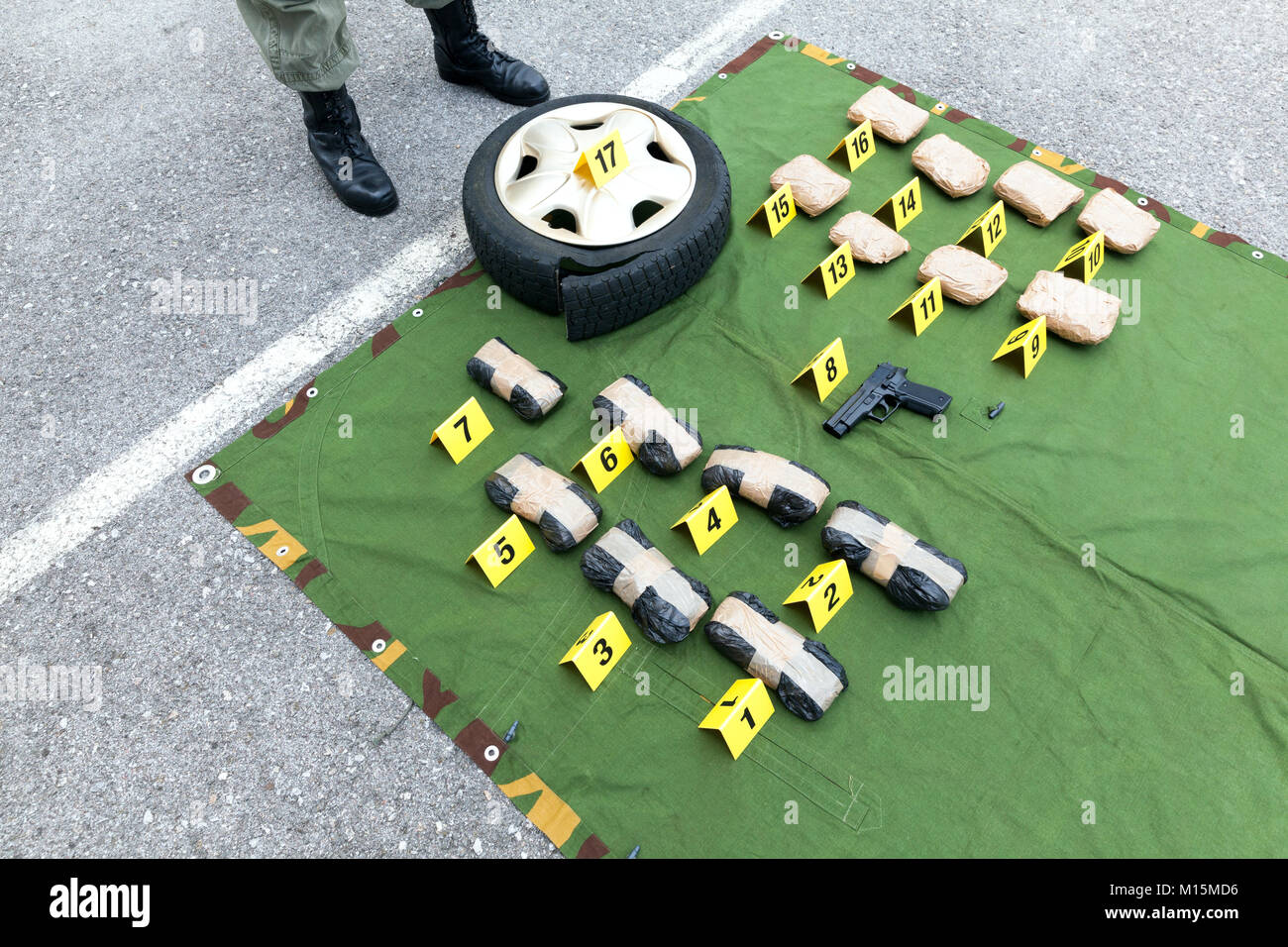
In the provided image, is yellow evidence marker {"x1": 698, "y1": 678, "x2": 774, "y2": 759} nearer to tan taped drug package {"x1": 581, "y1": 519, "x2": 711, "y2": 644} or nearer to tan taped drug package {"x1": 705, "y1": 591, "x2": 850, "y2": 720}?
tan taped drug package {"x1": 705, "y1": 591, "x2": 850, "y2": 720}

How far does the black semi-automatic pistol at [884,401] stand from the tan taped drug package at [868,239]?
638 millimetres

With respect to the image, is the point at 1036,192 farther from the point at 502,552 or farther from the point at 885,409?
the point at 502,552

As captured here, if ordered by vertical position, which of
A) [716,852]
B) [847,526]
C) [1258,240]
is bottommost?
[716,852]

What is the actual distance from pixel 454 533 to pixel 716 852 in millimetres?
1370

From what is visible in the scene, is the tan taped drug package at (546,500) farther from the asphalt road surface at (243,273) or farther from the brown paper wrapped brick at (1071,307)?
the brown paper wrapped brick at (1071,307)

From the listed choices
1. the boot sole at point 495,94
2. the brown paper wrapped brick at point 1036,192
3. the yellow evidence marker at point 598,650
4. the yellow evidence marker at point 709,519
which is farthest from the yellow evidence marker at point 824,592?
the boot sole at point 495,94

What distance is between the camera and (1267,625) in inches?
115

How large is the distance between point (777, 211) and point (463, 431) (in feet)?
5.69

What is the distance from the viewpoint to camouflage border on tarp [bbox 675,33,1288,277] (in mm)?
3908

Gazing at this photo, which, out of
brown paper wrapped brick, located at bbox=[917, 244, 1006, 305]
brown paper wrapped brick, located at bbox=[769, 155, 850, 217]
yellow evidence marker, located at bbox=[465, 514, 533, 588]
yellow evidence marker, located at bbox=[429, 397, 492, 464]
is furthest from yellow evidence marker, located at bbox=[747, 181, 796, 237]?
yellow evidence marker, located at bbox=[465, 514, 533, 588]

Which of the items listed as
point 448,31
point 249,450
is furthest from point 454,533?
point 448,31

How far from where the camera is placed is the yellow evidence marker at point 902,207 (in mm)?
3875

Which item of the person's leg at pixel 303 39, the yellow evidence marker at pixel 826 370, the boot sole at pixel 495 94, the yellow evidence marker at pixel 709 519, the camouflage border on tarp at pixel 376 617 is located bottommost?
the camouflage border on tarp at pixel 376 617

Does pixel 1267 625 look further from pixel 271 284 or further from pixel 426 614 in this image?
pixel 271 284
